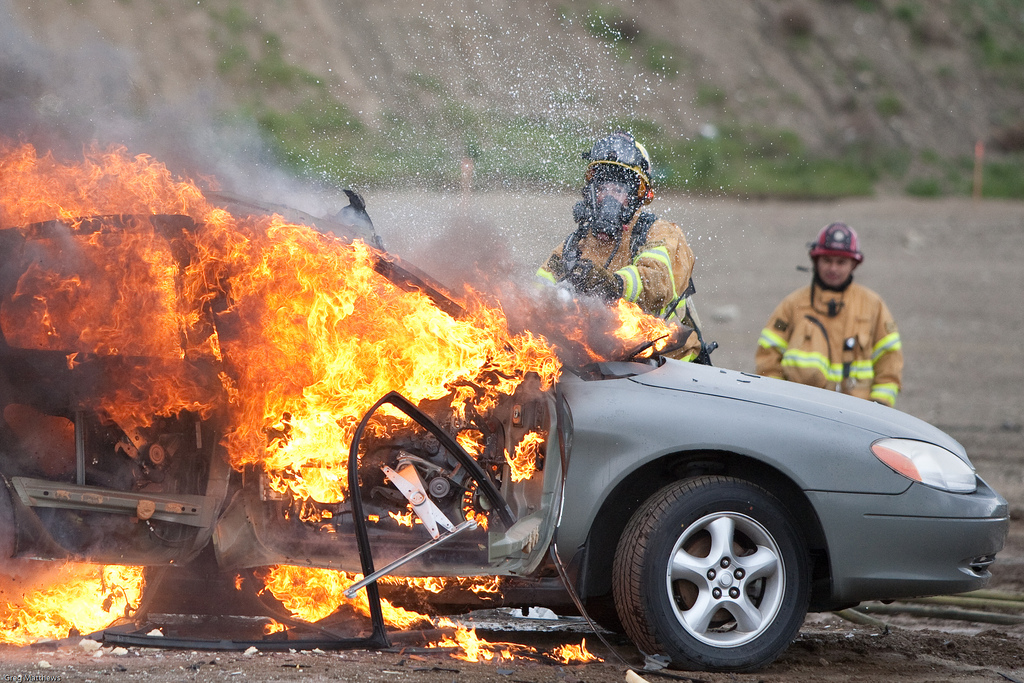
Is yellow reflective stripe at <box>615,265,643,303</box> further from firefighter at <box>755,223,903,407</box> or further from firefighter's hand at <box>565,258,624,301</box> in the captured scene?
firefighter at <box>755,223,903,407</box>

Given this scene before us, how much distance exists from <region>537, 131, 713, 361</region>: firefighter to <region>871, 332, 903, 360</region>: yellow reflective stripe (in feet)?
6.63

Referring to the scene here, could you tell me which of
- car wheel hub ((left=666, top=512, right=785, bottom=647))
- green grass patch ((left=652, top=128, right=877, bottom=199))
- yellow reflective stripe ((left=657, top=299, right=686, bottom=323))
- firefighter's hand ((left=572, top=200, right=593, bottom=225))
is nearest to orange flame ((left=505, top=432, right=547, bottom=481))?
car wheel hub ((left=666, top=512, right=785, bottom=647))

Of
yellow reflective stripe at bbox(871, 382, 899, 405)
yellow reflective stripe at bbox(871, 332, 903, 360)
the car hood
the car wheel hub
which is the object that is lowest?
the car wheel hub

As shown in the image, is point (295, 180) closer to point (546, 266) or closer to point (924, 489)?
point (546, 266)

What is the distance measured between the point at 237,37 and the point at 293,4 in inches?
95.5

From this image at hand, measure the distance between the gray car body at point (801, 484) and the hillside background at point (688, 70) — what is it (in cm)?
1840

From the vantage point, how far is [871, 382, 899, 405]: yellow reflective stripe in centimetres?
779

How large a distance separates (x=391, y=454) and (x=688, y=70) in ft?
99.8

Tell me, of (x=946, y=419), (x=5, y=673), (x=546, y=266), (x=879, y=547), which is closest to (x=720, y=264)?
(x=946, y=419)

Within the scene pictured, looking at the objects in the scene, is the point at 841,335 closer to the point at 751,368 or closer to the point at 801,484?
the point at 801,484

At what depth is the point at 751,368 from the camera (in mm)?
13500

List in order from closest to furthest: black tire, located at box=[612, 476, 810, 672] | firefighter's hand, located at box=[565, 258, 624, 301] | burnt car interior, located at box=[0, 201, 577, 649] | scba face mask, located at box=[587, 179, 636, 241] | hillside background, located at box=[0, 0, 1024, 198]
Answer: burnt car interior, located at box=[0, 201, 577, 649] < black tire, located at box=[612, 476, 810, 672] < firefighter's hand, located at box=[565, 258, 624, 301] < scba face mask, located at box=[587, 179, 636, 241] < hillside background, located at box=[0, 0, 1024, 198]

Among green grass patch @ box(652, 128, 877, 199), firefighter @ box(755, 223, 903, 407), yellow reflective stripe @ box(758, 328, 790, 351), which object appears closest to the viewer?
firefighter @ box(755, 223, 903, 407)

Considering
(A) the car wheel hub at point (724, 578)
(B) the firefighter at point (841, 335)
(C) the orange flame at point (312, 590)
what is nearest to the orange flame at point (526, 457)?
(A) the car wheel hub at point (724, 578)
